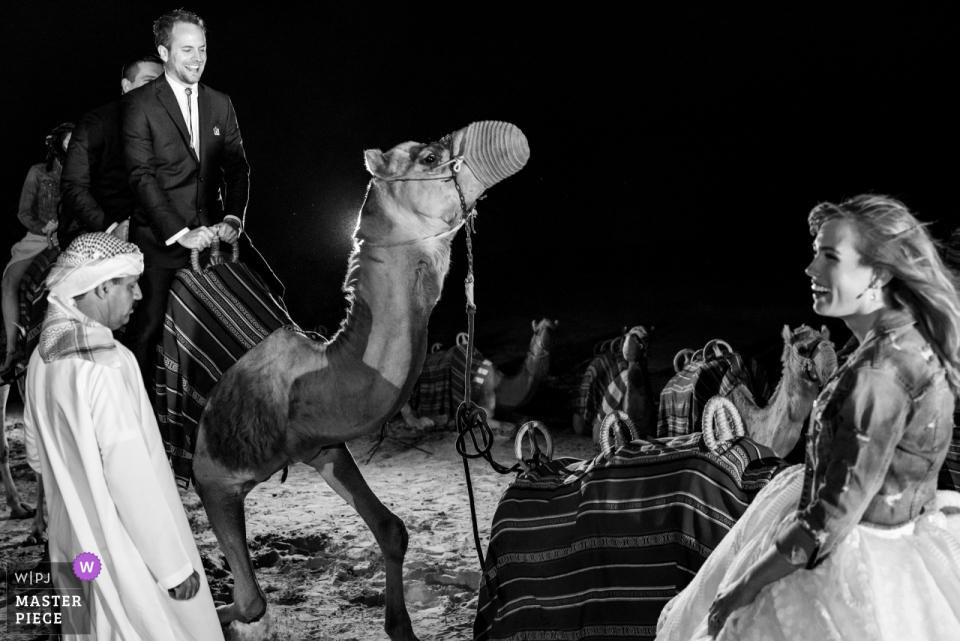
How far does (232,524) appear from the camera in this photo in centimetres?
355

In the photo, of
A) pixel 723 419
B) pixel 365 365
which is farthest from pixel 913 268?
pixel 365 365

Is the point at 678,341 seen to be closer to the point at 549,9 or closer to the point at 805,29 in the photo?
the point at 805,29

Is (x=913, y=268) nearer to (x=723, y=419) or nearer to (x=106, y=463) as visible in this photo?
(x=723, y=419)

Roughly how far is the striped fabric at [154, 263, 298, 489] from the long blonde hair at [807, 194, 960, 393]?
223 cm

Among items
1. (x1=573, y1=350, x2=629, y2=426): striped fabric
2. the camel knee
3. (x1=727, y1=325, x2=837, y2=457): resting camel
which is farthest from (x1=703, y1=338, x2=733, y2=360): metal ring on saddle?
the camel knee

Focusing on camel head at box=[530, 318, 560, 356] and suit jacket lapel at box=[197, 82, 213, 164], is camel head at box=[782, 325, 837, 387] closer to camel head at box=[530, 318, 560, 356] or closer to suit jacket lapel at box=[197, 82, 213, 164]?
camel head at box=[530, 318, 560, 356]

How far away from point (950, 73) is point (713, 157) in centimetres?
312

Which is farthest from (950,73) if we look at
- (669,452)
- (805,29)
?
(669,452)

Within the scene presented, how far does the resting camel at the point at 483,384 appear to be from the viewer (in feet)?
24.1

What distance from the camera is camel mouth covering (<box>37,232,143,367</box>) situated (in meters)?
2.66

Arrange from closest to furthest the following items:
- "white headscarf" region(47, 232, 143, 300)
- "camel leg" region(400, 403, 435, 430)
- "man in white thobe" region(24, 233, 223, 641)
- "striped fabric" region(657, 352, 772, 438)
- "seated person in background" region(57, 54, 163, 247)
Answer: "man in white thobe" region(24, 233, 223, 641)
"white headscarf" region(47, 232, 143, 300)
"seated person in background" region(57, 54, 163, 247)
"striped fabric" region(657, 352, 772, 438)
"camel leg" region(400, 403, 435, 430)

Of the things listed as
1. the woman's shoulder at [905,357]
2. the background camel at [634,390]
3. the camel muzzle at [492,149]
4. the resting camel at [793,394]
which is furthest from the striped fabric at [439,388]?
the woman's shoulder at [905,357]

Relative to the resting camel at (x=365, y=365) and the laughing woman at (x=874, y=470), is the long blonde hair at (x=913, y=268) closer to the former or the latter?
the laughing woman at (x=874, y=470)

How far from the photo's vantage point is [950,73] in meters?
9.91
